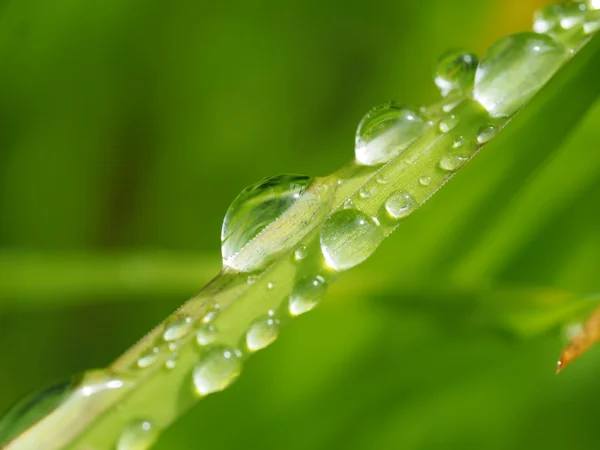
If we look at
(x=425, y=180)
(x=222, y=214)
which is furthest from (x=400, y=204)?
(x=222, y=214)

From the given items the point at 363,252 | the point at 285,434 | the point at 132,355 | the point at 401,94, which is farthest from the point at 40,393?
the point at 401,94

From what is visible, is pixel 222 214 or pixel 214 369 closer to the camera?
pixel 214 369

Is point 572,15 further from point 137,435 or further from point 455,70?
point 137,435

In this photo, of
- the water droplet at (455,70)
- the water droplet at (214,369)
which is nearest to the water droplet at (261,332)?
the water droplet at (214,369)

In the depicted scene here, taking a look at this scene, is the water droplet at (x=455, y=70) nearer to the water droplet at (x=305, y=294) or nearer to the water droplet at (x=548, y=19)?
the water droplet at (x=548, y=19)

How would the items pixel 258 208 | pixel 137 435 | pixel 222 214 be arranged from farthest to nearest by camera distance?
pixel 222 214, pixel 258 208, pixel 137 435

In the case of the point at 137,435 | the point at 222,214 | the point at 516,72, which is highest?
the point at 222,214

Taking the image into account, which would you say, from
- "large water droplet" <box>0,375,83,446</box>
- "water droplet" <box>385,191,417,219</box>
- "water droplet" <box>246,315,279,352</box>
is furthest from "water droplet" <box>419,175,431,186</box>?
"large water droplet" <box>0,375,83,446</box>

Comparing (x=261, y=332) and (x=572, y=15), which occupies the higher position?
(x=572, y=15)
